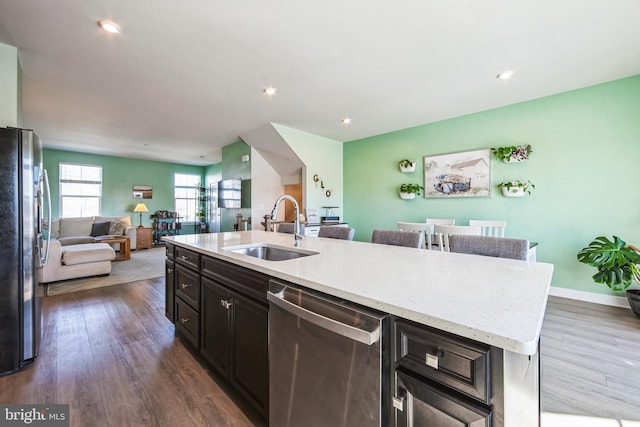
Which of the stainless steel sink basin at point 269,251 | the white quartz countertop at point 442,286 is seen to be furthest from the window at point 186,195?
the white quartz countertop at point 442,286

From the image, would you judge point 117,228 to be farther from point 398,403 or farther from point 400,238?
point 398,403

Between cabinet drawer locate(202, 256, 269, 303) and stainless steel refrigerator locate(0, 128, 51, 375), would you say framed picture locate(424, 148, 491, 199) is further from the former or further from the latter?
stainless steel refrigerator locate(0, 128, 51, 375)

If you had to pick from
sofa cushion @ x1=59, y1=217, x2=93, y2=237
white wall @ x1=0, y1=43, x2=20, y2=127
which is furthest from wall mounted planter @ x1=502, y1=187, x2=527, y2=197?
sofa cushion @ x1=59, y1=217, x2=93, y2=237

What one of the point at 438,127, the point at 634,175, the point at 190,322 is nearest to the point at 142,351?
the point at 190,322

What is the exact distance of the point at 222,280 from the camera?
1.74 m

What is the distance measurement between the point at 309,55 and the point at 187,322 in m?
2.65

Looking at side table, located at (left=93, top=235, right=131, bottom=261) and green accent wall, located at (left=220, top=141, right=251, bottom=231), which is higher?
green accent wall, located at (left=220, top=141, right=251, bottom=231)

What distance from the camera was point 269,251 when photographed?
2211 millimetres

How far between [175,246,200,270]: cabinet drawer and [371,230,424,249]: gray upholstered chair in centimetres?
147

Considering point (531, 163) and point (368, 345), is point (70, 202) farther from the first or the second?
point (531, 163)

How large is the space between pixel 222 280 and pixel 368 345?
1.16 meters

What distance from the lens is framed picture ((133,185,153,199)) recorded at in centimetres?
806

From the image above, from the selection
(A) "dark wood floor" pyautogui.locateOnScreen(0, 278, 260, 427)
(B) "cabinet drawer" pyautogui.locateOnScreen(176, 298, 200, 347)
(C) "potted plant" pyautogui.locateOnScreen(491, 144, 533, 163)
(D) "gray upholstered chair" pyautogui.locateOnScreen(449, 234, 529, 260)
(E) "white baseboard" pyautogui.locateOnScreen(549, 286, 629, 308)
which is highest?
(C) "potted plant" pyautogui.locateOnScreen(491, 144, 533, 163)

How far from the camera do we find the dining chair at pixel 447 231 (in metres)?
3.07
